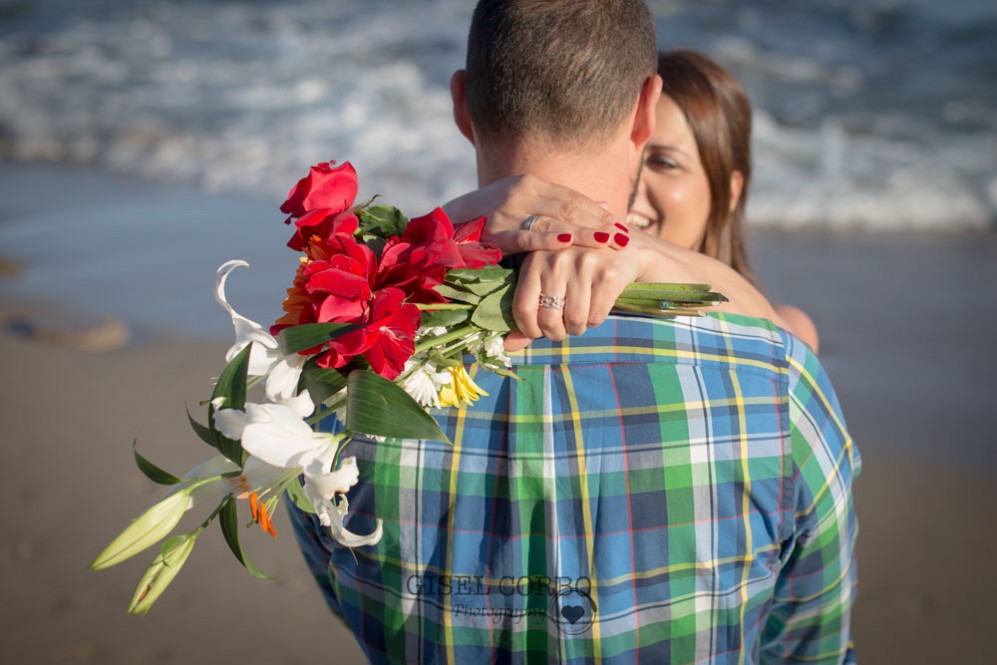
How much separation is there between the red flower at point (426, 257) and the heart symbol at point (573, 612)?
538 mm

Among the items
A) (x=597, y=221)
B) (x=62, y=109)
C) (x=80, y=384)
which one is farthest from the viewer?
(x=62, y=109)

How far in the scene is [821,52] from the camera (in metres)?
10.8

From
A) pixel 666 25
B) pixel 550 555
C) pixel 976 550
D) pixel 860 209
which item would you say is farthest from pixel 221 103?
pixel 550 555

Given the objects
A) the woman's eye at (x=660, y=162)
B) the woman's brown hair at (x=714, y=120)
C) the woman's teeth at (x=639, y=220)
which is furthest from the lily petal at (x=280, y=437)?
the woman's brown hair at (x=714, y=120)

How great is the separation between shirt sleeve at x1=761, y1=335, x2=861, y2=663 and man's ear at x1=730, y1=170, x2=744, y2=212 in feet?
4.88

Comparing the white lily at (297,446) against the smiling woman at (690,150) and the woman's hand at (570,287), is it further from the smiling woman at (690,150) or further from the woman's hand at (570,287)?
the smiling woman at (690,150)

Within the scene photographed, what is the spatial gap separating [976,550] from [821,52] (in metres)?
9.05

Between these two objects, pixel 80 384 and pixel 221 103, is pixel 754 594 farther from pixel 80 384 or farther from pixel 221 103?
pixel 221 103

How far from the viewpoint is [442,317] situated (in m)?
1.22

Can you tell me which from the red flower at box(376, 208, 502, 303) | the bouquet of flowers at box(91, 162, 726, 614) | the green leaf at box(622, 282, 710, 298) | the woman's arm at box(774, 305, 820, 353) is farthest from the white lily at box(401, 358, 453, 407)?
the woman's arm at box(774, 305, 820, 353)

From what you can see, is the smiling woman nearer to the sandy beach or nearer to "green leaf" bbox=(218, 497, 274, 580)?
the sandy beach

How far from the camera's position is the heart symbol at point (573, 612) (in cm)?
133

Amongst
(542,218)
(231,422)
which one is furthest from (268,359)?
(542,218)

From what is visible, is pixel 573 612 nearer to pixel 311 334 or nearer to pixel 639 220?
pixel 311 334
